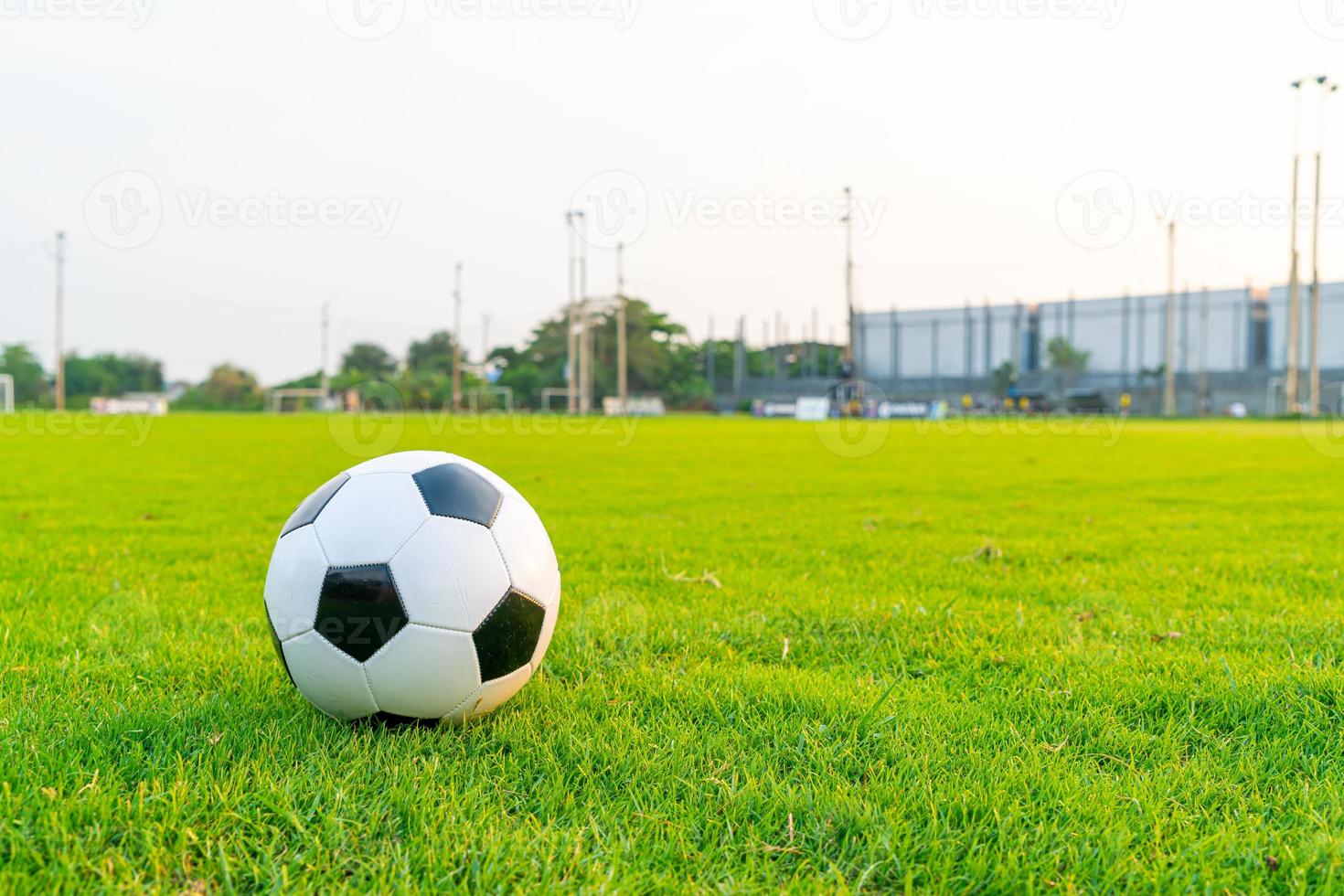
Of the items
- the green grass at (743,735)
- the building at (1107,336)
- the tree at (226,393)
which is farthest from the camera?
the building at (1107,336)

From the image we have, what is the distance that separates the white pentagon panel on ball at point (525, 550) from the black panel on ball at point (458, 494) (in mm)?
44

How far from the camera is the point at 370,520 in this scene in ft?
8.28

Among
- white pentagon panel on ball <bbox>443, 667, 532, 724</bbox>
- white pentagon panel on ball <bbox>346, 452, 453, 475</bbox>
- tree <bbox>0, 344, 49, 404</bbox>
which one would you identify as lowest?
white pentagon panel on ball <bbox>443, 667, 532, 724</bbox>

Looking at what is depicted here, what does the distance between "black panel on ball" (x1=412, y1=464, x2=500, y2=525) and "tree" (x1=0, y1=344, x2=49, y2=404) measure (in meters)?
75.4

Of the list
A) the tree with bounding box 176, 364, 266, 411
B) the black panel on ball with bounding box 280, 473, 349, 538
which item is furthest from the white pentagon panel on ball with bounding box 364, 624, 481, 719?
the tree with bounding box 176, 364, 266, 411

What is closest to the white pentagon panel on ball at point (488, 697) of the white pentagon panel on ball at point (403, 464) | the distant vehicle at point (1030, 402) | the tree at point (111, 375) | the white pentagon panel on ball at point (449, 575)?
the white pentagon panel on ball at point (449, 575)

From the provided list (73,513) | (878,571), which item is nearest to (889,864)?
(878,571)

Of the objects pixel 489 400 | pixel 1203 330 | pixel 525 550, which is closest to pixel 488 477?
pixel 525 550

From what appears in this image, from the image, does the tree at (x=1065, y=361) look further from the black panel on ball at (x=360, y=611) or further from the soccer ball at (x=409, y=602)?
the black panel on ball at (x=360, y=611)

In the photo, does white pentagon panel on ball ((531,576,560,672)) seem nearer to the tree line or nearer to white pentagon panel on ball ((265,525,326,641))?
white pentagon panel on ball ((265,525,326,641))

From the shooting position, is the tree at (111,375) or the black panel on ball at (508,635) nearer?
the black panel on ball at (508,635)

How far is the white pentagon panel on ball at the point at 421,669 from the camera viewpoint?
2.40m

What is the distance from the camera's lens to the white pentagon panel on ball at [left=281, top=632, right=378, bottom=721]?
2422mm

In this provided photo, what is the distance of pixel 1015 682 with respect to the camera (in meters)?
2.88
